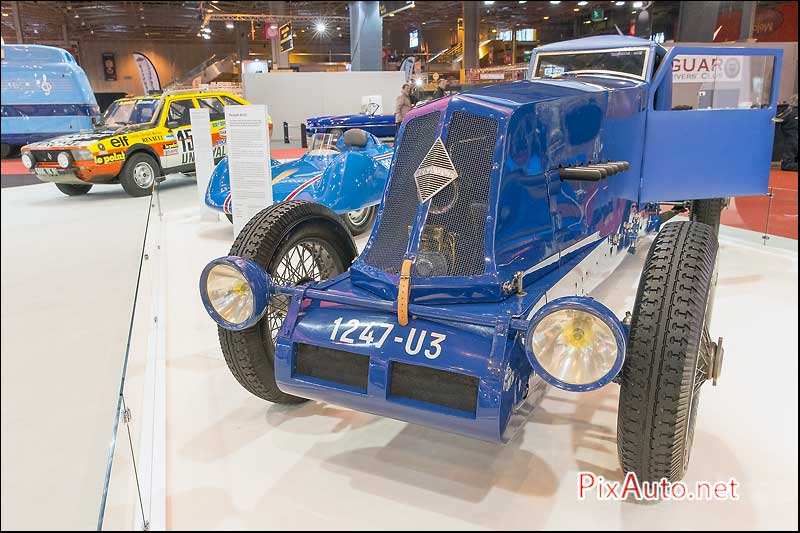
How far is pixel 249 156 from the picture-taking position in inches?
184

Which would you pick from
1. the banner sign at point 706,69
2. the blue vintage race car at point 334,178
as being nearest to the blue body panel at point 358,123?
the blue vintage race car at point 334,178

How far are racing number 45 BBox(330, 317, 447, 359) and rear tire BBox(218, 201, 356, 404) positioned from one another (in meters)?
0.51

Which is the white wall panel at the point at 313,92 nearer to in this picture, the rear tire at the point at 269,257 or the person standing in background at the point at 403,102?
the person standing in background at the point at 403,102

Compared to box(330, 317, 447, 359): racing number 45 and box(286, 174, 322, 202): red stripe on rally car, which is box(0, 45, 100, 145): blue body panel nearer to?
box(330, 317, 447, 359): racing number 45

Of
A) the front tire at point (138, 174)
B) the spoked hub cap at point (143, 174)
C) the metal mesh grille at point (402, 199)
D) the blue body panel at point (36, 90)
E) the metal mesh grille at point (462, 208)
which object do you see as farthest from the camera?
the spoked hub cap at point (143, 174)

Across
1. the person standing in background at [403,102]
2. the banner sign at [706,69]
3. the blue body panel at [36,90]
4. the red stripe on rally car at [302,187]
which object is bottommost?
the red stripe on rally car at [302,187]

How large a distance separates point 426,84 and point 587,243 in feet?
10.7

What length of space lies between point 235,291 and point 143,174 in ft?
21.4

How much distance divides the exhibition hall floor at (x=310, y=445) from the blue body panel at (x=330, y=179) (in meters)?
1.96

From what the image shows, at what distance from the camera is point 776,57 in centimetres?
425

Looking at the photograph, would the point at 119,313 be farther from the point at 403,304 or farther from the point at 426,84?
the point at 426,84

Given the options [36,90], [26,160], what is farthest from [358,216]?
[36,90]

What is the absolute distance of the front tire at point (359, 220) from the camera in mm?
6078

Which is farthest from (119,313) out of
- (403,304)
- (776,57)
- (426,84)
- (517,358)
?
(776,57)
